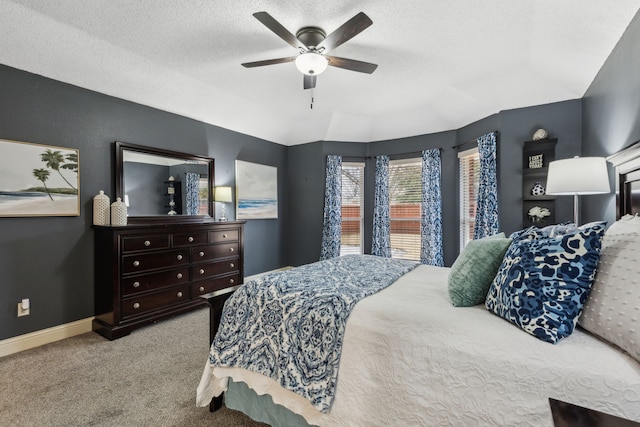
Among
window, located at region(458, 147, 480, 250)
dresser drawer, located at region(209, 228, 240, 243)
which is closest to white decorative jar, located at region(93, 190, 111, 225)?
dresser drawer, located at region(209, 228, 240, 243)

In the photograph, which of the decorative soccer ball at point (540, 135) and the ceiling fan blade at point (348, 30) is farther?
the decorative soccer ball at point (540, 135)

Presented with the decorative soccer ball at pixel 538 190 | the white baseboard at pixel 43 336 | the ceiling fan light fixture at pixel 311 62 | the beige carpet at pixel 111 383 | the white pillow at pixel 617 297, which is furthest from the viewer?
the decorative soccer ball at pixel 538 190

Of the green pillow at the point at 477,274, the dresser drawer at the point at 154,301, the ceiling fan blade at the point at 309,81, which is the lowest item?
the dresser drawer at the point at 154,301

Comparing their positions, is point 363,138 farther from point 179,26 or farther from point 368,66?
point 179,26

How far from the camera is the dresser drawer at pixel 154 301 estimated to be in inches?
115

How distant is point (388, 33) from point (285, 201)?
3.57m

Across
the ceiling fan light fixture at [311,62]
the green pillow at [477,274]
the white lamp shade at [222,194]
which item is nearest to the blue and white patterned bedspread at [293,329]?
the green pillow at [477,274]

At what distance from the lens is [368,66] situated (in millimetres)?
2514

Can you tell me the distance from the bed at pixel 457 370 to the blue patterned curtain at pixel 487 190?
2501 mm

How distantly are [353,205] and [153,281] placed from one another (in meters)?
3.38

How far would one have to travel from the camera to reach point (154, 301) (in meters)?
3.13

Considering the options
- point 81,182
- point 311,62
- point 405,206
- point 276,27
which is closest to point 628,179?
point 311,62

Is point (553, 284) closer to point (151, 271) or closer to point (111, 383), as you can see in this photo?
point (111, 383)

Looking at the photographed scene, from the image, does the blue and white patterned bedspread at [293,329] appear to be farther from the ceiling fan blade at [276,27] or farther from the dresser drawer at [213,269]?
the dresser drawer at [213,269]
